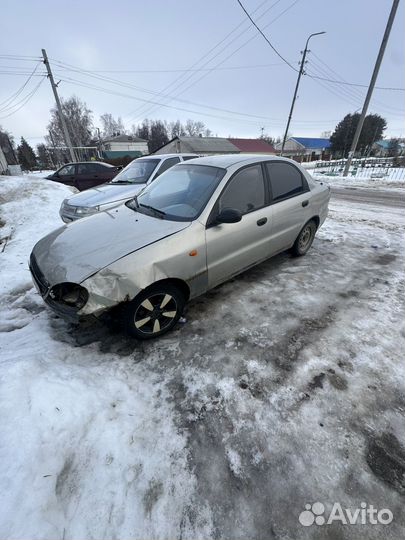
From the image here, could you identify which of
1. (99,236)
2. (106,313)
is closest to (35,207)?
(99,236)

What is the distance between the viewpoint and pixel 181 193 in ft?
10.4

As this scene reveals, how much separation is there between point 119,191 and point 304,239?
407 centimetres

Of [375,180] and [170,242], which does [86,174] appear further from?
[375,180]

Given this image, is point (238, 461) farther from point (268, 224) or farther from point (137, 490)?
point (268, 224)

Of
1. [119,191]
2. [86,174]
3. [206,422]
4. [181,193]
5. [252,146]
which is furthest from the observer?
[252,146]

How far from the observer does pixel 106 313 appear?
2246 mm

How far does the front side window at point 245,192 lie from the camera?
2.96 metres

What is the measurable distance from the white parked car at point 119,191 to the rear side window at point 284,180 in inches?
123

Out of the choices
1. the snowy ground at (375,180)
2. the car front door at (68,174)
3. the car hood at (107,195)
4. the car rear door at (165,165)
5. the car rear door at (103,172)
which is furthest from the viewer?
the snowy ground at (375,180)

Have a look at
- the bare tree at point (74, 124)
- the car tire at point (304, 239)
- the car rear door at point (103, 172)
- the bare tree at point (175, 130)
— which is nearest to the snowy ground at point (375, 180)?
the car tire at point (304, 239)

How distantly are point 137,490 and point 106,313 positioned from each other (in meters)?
1.27

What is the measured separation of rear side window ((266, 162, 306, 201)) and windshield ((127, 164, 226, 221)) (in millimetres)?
890

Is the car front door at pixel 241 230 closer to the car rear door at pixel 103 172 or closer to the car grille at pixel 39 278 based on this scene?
the car grille at pixel 39 278

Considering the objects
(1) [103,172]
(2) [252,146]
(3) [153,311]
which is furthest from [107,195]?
(2) [252,146]
